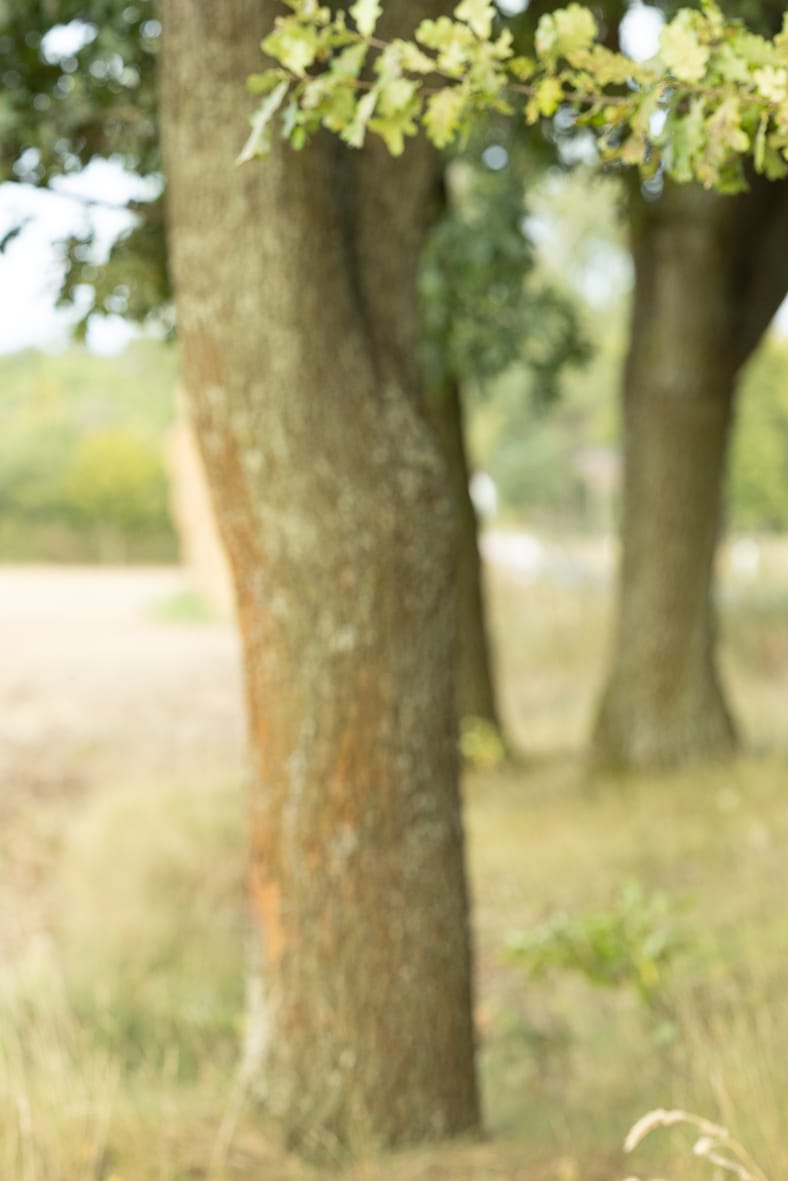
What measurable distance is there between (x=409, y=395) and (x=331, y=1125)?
1.74 m

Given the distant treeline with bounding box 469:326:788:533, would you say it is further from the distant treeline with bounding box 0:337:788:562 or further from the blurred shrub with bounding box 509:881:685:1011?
the blurred shrub with bounding box 509:881:685:1011

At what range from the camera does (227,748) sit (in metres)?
10.8

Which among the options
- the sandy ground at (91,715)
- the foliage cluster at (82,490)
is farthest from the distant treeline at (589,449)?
the sandy ground at (91,715)

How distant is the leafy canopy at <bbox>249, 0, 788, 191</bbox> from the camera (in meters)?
1.88

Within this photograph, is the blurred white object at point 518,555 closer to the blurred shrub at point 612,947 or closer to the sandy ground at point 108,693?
the sandy ground at point 108,693

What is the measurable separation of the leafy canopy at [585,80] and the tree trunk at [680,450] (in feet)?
19.0

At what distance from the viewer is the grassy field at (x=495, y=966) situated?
3168mm

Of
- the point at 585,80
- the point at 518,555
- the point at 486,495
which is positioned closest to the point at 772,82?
the point at 585,80

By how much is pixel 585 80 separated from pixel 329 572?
4.82 ft

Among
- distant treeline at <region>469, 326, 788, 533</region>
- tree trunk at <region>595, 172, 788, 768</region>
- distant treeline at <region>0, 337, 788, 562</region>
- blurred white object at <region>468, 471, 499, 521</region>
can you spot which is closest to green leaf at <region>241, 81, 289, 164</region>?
tree trunk at <region>595, 172, 788, 768</region>

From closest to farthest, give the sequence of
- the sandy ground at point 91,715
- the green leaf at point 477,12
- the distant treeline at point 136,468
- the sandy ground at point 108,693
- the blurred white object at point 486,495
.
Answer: the green leaf at point 477,12 < the sandy ground at point 91,715 < the sandy ground at point 108,693 < the blurred white object at point 486,495 < the distant treeline at point 136,468

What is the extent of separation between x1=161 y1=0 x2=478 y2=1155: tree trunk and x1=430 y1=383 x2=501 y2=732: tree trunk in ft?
16.8

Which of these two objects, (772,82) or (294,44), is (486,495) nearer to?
(294,44)

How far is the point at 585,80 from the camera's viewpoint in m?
2.01
